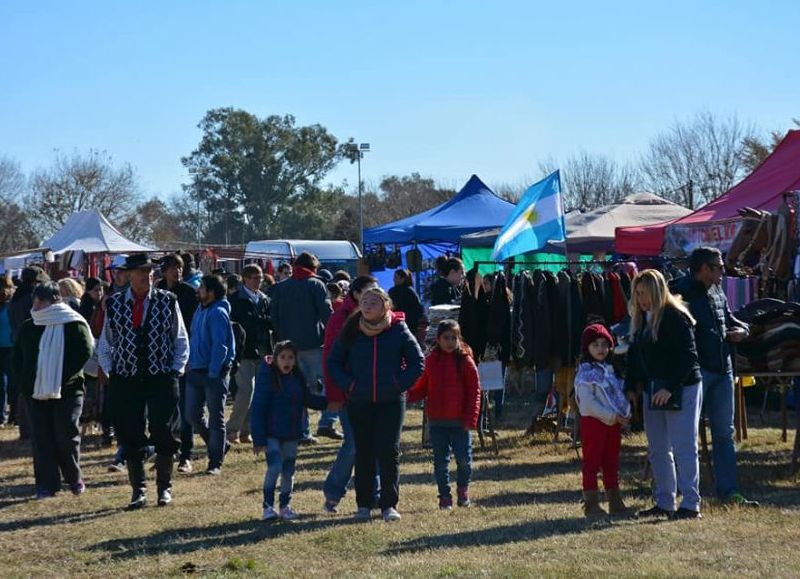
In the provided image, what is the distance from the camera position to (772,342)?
9.88 m

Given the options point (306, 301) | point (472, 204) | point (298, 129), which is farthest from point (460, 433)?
point (298, 129)

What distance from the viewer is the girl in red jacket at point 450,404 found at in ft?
29.7

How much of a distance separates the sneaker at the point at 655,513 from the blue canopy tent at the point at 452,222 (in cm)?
1420

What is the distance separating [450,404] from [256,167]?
2602 inches

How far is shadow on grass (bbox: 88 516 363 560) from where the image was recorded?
7.88 metres

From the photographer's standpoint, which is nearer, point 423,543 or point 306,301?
point 423,543

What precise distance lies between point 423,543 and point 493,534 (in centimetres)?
55

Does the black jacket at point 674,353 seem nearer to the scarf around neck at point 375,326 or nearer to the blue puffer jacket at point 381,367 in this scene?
the blue puffer jacket at point 381,367

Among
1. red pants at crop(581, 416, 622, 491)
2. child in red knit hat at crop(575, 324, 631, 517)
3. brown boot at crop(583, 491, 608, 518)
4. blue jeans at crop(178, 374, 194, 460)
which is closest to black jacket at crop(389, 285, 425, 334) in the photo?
blue jeans at crop(178, 374, 194, 460)

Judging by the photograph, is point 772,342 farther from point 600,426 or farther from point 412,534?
point 412,534

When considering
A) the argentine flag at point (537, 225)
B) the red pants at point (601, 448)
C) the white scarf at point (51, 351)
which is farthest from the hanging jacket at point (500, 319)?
the white scarf at point (51, 351)

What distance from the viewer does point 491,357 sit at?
12172 millimetres

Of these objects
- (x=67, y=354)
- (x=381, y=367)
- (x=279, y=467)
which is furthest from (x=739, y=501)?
(x=67, y=354)

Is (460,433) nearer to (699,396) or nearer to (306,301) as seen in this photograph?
(699,396)
